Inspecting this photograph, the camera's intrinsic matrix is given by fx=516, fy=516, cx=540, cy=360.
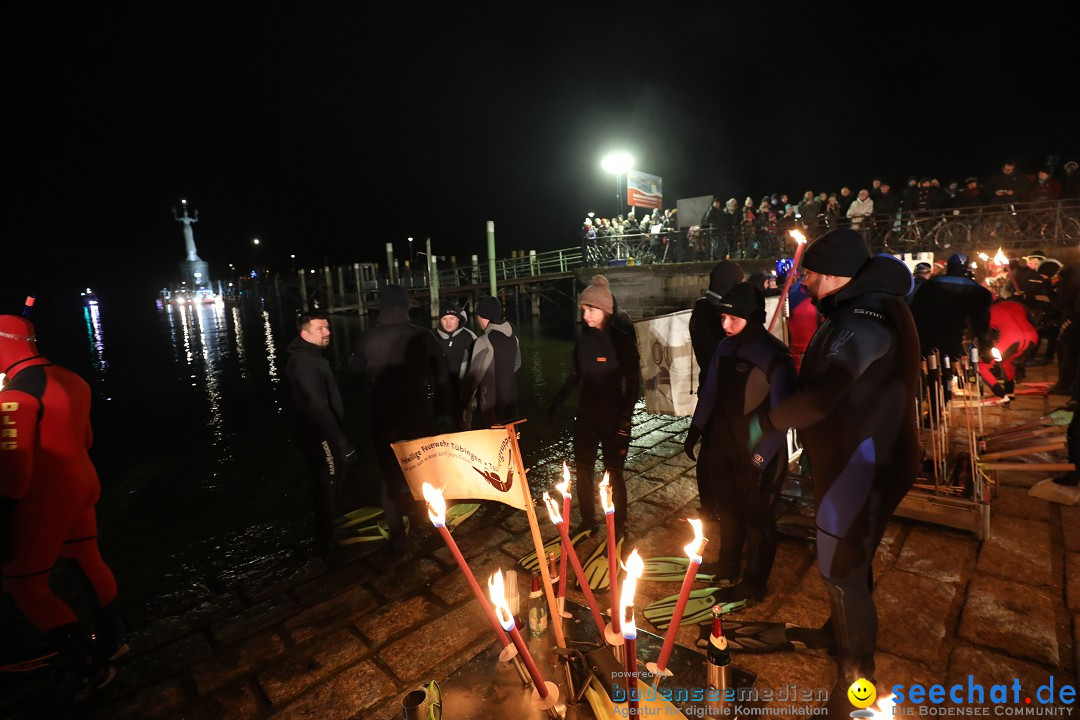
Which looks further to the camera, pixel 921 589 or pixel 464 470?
pixel 921 589

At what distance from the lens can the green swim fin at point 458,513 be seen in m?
4.80

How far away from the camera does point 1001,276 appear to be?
9.48m

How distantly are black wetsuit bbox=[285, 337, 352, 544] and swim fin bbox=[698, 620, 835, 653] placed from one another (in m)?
3.03

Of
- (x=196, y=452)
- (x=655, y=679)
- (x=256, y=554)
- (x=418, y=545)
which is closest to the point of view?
(x=655, y=679)

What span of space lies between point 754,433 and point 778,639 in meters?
1.10

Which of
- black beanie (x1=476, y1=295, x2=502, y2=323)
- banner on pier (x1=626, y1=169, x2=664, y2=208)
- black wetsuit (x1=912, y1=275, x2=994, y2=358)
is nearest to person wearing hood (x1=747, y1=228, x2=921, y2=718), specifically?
black beanie (x1=476, y1=295, x2=502, y2=323)

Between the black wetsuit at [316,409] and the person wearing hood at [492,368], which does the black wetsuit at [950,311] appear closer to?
→ the person wearing hood at [492,368]

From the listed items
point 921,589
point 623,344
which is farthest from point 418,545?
point 921,589

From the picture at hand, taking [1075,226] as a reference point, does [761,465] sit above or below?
below

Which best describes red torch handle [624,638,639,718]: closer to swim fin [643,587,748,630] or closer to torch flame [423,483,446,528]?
torch flame [423,483,446,528]

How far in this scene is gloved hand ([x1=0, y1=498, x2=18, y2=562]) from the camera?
2.59 meters

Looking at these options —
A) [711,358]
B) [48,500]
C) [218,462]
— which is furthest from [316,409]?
[218,462]

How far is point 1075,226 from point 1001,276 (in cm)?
587

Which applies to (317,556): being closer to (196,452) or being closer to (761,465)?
(761,465)
